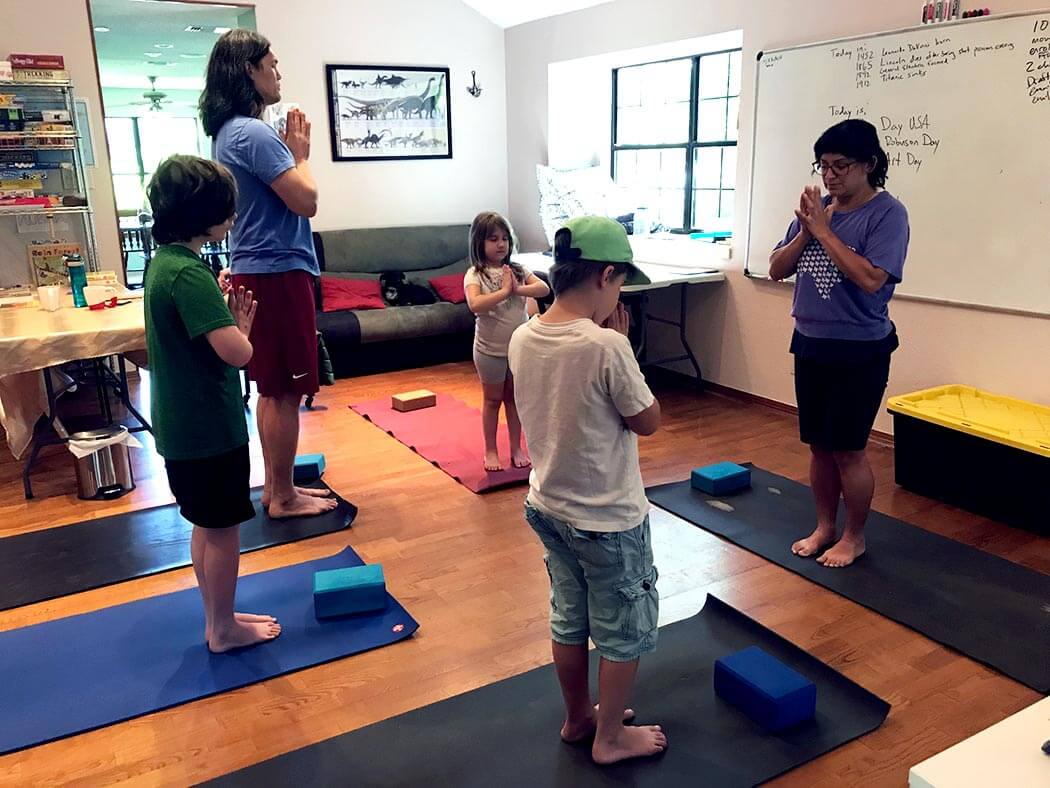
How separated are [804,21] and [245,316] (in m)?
3.10

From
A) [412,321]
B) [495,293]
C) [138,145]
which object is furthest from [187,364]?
[138,145]

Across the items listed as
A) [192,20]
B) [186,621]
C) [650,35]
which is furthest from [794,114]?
[192,20]

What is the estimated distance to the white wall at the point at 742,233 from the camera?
3.45 m

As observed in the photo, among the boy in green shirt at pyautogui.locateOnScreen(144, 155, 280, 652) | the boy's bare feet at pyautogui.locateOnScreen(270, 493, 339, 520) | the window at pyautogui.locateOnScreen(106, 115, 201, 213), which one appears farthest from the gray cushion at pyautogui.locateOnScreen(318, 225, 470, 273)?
the window at pyautogui.locateOnScreen(106, 115, 201, 213)

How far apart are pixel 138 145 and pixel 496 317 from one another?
12.1 meters

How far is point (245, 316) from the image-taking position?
2.19m

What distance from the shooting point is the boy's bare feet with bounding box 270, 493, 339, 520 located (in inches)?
124

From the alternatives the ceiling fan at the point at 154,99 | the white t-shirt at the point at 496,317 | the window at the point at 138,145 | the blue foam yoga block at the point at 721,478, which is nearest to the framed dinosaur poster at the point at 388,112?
the white t-shirt at the point at 496,317

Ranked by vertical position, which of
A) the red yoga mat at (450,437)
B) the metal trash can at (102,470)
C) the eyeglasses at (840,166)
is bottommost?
the red yoga mat at (450,437)

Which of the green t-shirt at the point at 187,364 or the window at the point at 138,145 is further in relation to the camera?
the window at the point at 138,145

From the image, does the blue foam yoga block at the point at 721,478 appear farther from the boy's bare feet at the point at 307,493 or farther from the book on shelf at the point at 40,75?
the book on shelf at the point at 40,75

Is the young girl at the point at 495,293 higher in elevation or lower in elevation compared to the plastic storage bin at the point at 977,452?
higher

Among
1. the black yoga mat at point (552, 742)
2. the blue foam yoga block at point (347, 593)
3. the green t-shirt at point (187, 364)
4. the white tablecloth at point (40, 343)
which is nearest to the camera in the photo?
the black yoga mat at point (552, 742)

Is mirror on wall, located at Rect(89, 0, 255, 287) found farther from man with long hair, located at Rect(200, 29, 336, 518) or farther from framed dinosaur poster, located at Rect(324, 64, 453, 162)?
man with long hair, located at Rect(200, 29, 336, 518)
